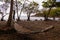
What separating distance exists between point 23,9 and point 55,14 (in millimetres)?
6478

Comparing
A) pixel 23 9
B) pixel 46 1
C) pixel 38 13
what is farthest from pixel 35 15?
pixel 46 1

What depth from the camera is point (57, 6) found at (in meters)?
31.4

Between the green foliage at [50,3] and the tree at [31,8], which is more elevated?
the green foliage at [50,3]

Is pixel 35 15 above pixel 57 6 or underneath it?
underneath

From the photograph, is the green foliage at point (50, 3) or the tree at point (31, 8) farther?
the tree at point (31, 8)

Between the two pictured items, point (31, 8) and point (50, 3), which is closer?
point (50, 3)

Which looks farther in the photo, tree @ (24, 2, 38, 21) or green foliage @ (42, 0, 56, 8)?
tree @ (24, 2, 38, 21)

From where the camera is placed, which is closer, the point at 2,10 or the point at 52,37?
the point at 52,37

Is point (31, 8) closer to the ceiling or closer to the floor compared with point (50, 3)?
closer to the floor

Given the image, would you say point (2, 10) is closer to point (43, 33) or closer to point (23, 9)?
point (23, 9)

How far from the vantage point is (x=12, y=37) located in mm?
9984

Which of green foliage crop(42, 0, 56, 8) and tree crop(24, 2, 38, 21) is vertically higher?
green foliage crop(42, 0, 56, 8)

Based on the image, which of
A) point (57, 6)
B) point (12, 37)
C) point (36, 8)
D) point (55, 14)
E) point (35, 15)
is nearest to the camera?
point (12, 37)

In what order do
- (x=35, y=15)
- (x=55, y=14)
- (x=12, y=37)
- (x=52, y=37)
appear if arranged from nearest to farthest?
(x=12, y=37) < (x=52, y=37) < (x=55, y=14) < (x=35, y=15)
